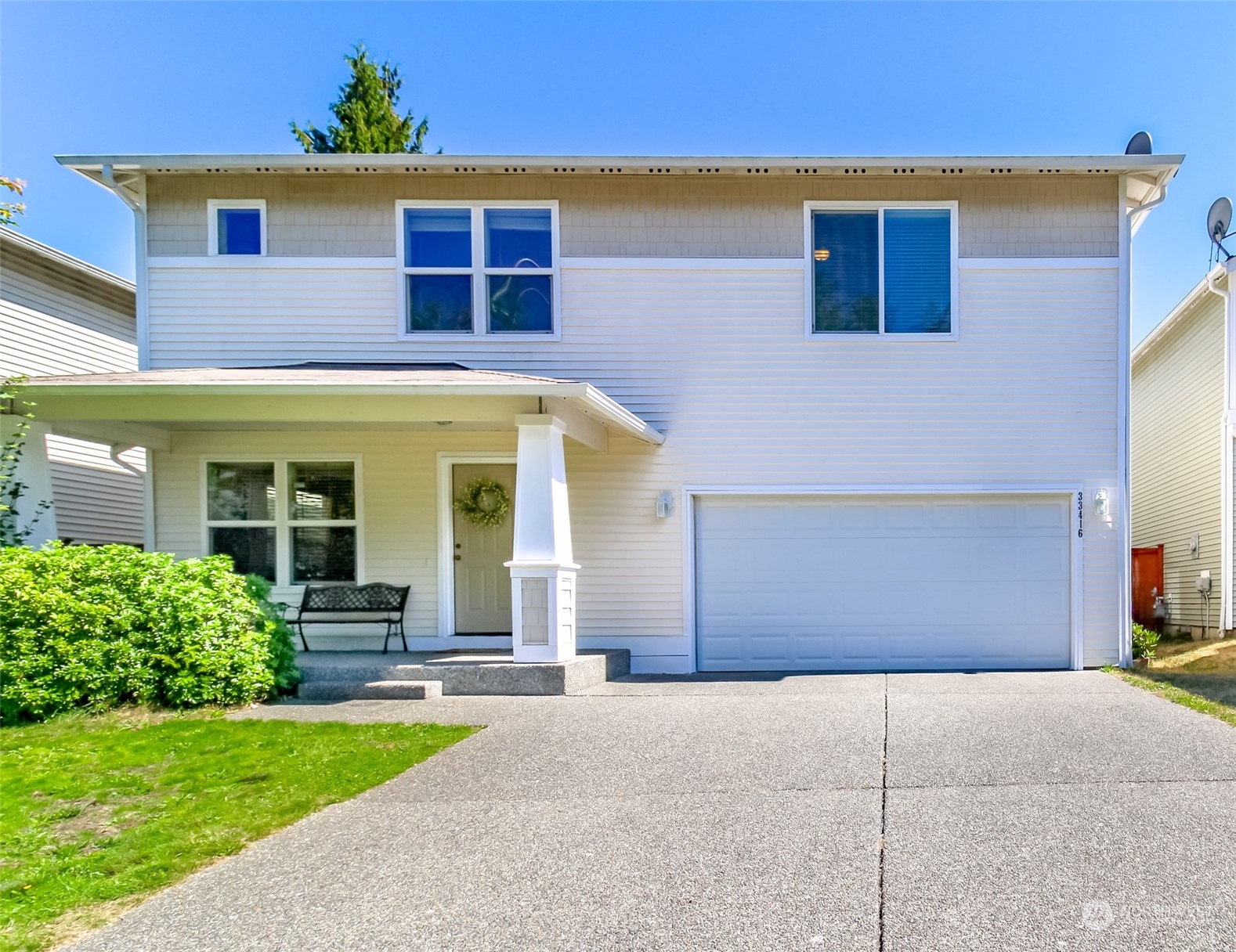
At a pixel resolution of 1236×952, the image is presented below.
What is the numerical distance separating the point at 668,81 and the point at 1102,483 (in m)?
7.37

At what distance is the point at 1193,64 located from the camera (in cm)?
1134

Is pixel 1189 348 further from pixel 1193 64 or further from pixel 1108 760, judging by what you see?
pixel 1108 760

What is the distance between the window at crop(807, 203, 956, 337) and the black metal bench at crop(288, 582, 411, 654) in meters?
5.41

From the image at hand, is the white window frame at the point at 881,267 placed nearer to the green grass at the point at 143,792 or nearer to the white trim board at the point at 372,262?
the white trim board at the point at 372,262

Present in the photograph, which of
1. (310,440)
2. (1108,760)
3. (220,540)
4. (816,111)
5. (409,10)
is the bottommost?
(1108,760)

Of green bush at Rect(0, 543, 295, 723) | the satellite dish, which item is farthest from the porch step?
the satellite dish

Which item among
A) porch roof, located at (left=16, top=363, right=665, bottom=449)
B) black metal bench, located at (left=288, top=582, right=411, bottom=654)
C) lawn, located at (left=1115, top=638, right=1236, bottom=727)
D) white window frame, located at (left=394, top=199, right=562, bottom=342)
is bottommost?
lawn, located at (left=1115, top=638, right=1236, bottom=727)

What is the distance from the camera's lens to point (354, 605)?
10328 mm

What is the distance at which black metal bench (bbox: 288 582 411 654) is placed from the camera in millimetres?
10250

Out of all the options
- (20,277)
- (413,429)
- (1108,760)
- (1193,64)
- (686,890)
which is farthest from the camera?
(20,277)

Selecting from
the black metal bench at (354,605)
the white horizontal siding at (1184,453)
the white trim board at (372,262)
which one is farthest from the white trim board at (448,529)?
the white horizontal siding at (1184,453)

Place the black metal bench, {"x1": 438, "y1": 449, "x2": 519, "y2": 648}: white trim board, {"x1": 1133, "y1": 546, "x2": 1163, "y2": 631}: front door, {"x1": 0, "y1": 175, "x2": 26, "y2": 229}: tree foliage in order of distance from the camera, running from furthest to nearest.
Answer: {"x1": 1133, "y1": 546, "x2": 1163, "y2": 631}: front door
{"x1": 438, "y1": 449, "x2": 519, "y2": 648}: white trim board
the black metal bench
{"x1": 0, "y1": 175, "x2": 26, "y2": 229}: tree foliage

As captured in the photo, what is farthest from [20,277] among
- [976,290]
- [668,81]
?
[976,290]

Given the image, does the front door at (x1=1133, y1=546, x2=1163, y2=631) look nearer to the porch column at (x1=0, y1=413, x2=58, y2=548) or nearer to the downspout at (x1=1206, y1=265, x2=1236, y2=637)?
the downspout at (x1=1206, y1=265, x2=1236, y2=637)
